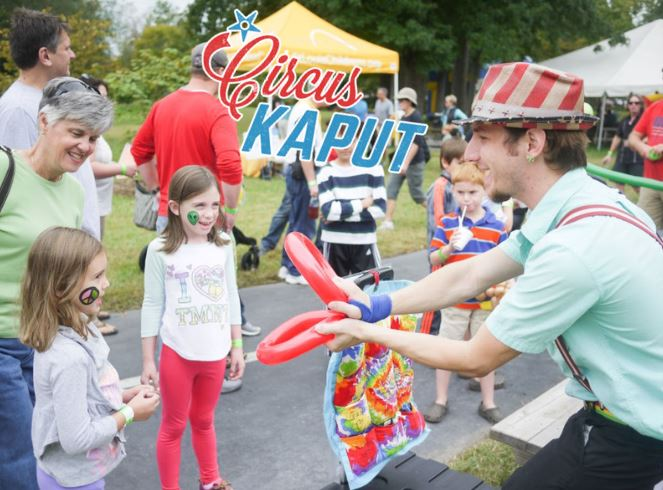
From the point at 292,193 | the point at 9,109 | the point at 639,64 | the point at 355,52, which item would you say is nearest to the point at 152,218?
the point at 292,193

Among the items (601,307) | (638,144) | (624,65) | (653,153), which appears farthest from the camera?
(624,65)

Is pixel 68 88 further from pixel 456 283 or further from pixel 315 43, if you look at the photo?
pixel 315 43

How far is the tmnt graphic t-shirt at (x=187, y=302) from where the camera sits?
290 centimetres

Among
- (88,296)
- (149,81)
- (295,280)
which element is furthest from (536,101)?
(149,81)

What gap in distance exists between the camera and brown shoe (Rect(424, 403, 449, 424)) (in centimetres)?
401

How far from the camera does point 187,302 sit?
2.94m

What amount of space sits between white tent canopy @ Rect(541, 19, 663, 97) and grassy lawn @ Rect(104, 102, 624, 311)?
11.5 meters

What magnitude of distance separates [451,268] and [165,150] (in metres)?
2.47

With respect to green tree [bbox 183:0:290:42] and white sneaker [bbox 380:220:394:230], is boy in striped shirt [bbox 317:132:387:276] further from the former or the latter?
green tree [bbox 183:0:290:42]

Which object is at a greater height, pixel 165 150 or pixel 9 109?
pixel 9 109

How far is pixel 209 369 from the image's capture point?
2.95 meters

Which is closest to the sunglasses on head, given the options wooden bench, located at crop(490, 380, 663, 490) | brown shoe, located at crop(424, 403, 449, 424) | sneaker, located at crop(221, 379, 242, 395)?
sneaker, located at crop(221, 379, 242, 395)

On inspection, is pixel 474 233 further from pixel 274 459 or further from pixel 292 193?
pixel 292 193

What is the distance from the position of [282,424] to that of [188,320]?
1.29m
